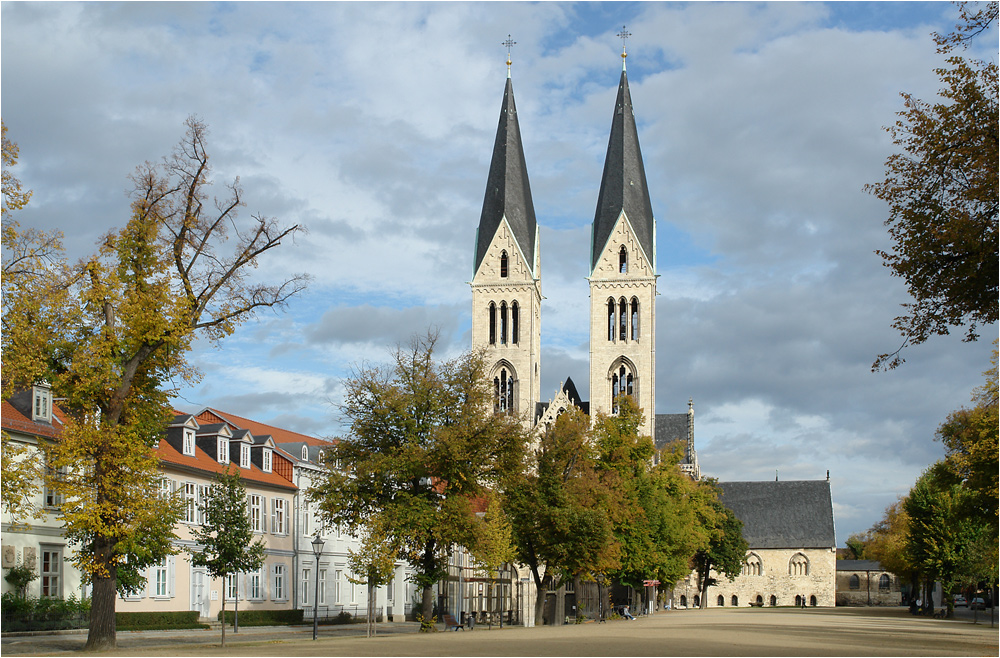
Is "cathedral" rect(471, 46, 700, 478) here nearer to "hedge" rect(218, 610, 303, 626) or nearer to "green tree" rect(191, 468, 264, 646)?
"hedge" rect(218, 610, 303, 626)

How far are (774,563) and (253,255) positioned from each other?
105 m

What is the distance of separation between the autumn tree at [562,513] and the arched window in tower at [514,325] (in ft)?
169

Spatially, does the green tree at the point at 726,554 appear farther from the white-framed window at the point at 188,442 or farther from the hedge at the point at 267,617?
the white-framed window at the point at 188,442

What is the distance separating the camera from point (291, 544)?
52.1 metres

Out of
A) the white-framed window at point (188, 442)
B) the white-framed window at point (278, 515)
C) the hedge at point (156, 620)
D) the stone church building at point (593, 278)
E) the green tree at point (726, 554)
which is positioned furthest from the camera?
the green tree at point (726, 554)

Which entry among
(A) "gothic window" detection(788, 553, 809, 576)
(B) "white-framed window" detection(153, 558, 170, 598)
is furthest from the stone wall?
(B) "white-framed window" detection(153, 558, 170, 598)

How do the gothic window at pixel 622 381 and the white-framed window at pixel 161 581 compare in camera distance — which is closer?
the white-framed window at pixel 161 581

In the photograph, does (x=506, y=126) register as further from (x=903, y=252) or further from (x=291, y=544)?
(x=903, y=252)

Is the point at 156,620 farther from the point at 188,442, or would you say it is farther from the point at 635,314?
the point at 635,314

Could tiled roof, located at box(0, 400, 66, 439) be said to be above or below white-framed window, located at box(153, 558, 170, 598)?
above

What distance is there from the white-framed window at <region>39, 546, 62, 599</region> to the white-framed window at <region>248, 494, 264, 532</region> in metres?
12.5

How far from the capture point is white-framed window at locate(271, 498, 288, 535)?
50562 mm

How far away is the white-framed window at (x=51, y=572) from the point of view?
3553 cm

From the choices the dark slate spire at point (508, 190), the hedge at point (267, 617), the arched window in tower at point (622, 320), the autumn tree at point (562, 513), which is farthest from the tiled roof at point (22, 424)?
the arched window in tower at point (622, 320)
